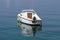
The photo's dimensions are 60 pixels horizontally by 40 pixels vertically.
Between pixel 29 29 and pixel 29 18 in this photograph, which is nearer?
pixel 29 29

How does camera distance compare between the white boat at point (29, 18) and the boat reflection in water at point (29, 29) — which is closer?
the boat reflection in water at point (29, 29)

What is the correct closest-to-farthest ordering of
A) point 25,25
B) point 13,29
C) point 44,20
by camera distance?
1. point 13,29
2. point 25,25
3. point 44,20

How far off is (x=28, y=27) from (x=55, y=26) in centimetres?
445

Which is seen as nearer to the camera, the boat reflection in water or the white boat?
the boat reflection in water

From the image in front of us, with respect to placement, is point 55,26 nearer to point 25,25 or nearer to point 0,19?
point 25,25

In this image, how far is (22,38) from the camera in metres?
37.7

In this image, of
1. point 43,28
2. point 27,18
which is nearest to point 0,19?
point 27,18

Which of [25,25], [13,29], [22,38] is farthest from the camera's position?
[25,25]

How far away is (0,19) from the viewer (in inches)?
2062

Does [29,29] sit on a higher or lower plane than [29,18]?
lower

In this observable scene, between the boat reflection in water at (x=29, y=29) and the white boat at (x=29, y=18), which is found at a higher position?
the white boat at (x=29, y=18)

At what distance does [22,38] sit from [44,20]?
1355cm

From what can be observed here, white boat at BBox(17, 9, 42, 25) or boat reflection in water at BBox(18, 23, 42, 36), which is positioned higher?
white boat at BBox(17, 9, 42, 25)

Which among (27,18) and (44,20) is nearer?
(27,18)
